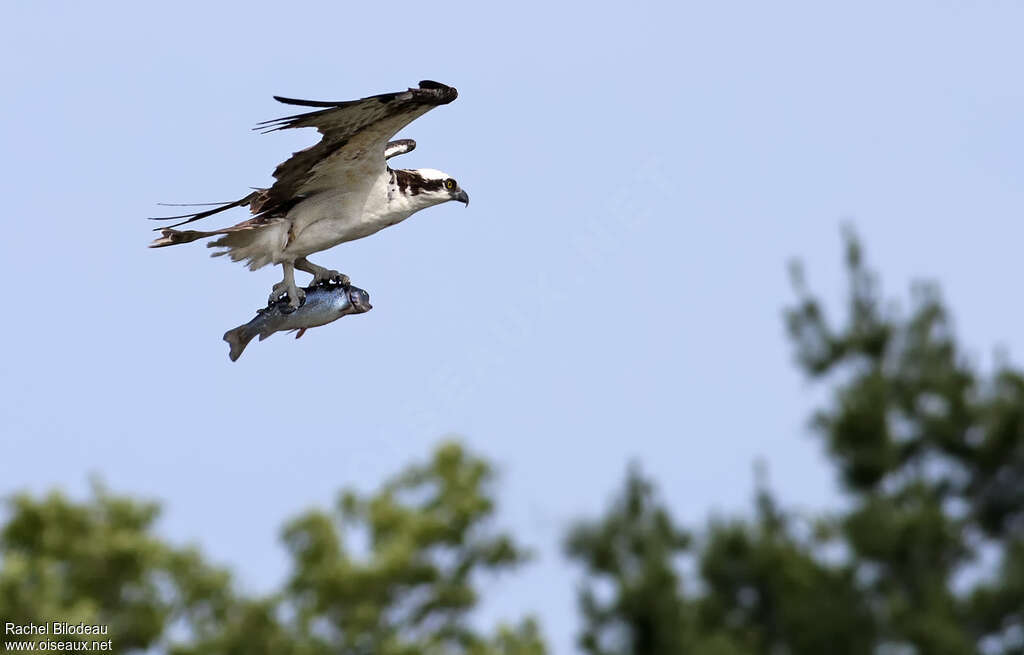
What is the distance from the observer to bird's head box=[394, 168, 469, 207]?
17.8 meters

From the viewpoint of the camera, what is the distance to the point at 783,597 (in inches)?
592

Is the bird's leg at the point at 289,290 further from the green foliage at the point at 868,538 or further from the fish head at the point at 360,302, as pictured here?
the green foliage at the point at 868,538

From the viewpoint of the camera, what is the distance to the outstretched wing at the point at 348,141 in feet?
54.2

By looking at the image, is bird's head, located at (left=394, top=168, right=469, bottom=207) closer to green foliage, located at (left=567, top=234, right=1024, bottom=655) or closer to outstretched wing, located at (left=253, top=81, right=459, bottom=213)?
outstretched wing, located at (left=253, top=81, right=459, bottom=213)

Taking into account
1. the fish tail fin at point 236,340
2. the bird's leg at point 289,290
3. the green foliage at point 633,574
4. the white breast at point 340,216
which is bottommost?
the green foliage at point 633,574

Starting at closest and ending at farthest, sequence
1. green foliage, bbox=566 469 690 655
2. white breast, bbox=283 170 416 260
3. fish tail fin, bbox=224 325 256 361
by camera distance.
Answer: green foliage, bbox=566 469 690 655 < fish tail fin, bbox=224 325 256 361 < white breast, bbox=283 170 416 260

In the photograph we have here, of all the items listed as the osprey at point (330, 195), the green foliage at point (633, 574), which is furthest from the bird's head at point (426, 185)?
the green foliage at point (633, 574)

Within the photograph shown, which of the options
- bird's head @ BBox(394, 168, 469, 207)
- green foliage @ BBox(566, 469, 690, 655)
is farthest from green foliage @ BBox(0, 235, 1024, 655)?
bird's head @ BBox(394, 168, 469, 207)

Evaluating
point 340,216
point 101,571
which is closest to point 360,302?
point 340,216

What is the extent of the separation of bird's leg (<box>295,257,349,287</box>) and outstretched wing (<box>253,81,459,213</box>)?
1.81ft

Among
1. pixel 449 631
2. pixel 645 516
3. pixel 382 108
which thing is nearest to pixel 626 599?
pixel 645 516

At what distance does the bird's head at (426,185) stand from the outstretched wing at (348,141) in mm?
308

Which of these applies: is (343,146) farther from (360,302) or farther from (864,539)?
(864,539)

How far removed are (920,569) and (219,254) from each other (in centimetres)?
621
